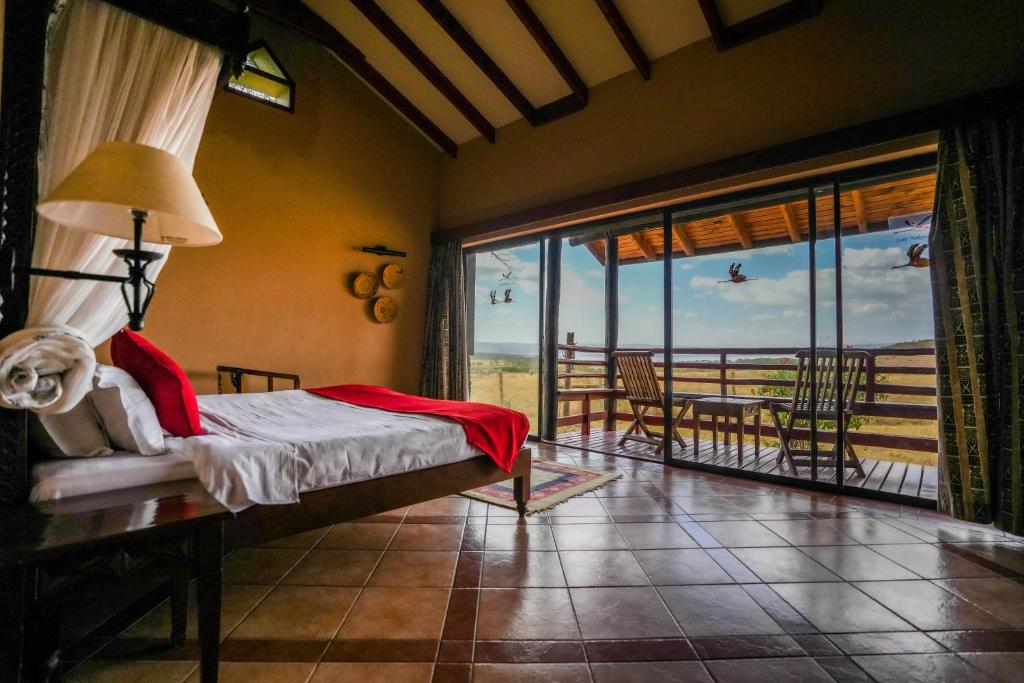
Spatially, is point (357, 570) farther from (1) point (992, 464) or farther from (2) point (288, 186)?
(2) point (288, 186)

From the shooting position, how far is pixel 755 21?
3369 mm

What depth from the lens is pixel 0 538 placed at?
102 centimetres

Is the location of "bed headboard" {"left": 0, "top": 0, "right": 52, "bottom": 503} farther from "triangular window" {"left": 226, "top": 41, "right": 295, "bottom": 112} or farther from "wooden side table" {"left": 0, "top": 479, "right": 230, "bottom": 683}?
"triangular window" {"left": 226, "top": 41, "right": 295, "bottom": 112}

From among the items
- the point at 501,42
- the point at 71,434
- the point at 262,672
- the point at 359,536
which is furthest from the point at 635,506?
the point at 501,42

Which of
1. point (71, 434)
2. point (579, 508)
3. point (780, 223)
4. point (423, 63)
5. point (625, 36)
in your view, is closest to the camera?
point (71, 434)

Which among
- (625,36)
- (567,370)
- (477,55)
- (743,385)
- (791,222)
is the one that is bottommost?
(743,385)

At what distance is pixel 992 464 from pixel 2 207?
4.17 meters

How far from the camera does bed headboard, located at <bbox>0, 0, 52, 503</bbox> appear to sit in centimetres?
120

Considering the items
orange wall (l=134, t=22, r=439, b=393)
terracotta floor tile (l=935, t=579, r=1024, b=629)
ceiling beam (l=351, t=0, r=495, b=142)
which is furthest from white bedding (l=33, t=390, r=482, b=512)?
ceiling beam (l=351, t=0, r=495, b=142)

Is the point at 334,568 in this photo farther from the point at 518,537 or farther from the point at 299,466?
the point at 518,537

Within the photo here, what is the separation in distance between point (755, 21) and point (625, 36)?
93cm

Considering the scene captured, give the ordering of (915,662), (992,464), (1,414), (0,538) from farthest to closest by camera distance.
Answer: (992,464) → (915,662) → (1,414) → (0,538)

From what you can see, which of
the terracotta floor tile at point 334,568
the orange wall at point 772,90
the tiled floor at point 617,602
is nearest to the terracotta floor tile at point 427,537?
the tiled floor at point 617,602

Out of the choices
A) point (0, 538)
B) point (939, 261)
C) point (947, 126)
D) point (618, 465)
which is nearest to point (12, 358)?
point (0, 538)
